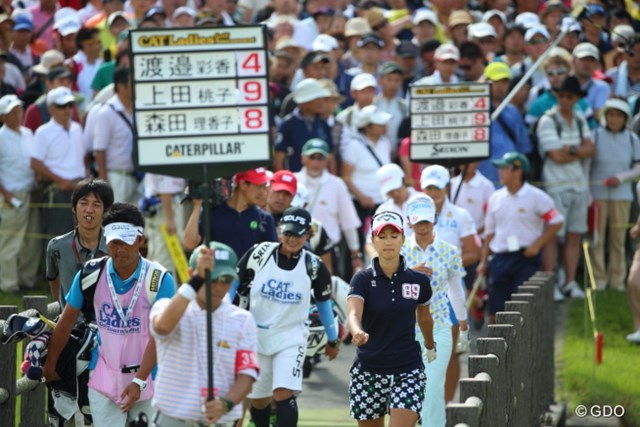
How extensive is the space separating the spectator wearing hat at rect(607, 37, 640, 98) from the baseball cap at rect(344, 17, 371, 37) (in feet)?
11.5

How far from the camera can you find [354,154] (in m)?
18.3

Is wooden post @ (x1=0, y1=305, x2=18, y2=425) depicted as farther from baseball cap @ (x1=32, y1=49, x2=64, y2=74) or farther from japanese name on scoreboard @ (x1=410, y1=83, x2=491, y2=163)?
baseball cap @ (x1=32, y1=49, x2=64, y2=74)

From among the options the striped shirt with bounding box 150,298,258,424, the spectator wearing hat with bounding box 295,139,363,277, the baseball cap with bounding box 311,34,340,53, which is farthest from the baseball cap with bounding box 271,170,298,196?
the baseball cap with bounding box 311,34,340,53

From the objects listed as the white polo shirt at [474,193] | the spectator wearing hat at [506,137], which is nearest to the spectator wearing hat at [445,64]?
the spectator wearing hat at [506,137]

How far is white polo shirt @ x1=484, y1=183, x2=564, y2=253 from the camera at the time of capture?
17.0 metres

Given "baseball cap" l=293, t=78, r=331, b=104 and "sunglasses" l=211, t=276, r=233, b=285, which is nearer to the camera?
"sunglasses" l=211, t=276, r=233, b=285

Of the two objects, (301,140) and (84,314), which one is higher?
(301,140)

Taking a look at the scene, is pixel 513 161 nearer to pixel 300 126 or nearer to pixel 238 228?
pixel 300 126

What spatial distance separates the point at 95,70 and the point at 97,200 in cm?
924

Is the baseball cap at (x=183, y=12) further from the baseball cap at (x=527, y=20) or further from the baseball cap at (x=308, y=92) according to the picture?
the baseball cap at (x=527, y=20)

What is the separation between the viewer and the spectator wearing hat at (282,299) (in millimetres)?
11102

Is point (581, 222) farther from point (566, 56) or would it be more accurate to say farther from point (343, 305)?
point (343, 305)

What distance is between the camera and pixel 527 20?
22.6 meters

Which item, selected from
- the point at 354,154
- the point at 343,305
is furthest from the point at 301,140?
the point at 343,305
